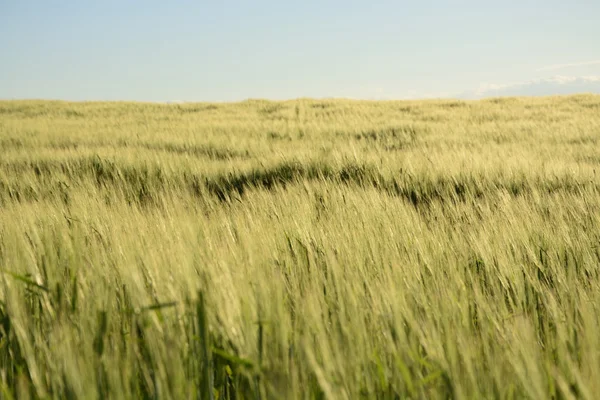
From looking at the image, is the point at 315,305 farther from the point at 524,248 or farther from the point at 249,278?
the point at 524,248

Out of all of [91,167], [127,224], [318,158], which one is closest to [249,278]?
[127,224]

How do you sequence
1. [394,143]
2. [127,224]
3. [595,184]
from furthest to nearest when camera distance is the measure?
[394,143] → [595,184] → [127,224]

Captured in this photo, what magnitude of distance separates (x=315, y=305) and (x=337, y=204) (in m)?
1.25

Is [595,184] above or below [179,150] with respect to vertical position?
below

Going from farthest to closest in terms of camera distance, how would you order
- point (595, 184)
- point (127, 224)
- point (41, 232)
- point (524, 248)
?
point (595, 184) < point (127, 224) < point (41, 232) < point (524, 248)

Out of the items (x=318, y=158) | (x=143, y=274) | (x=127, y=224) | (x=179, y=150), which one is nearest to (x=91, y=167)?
(x=179, y=150)

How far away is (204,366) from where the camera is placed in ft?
2.31

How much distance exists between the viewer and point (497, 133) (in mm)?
6969

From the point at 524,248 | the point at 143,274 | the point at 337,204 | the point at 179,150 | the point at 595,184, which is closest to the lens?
the point at 143,274

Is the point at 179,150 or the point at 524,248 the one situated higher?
the point at 179,150

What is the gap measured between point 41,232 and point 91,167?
2549 mm

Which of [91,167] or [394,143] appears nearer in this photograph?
[91,167]

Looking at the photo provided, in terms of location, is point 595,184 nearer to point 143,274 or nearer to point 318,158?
point 318,158

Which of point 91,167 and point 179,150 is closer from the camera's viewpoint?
point 91,167
